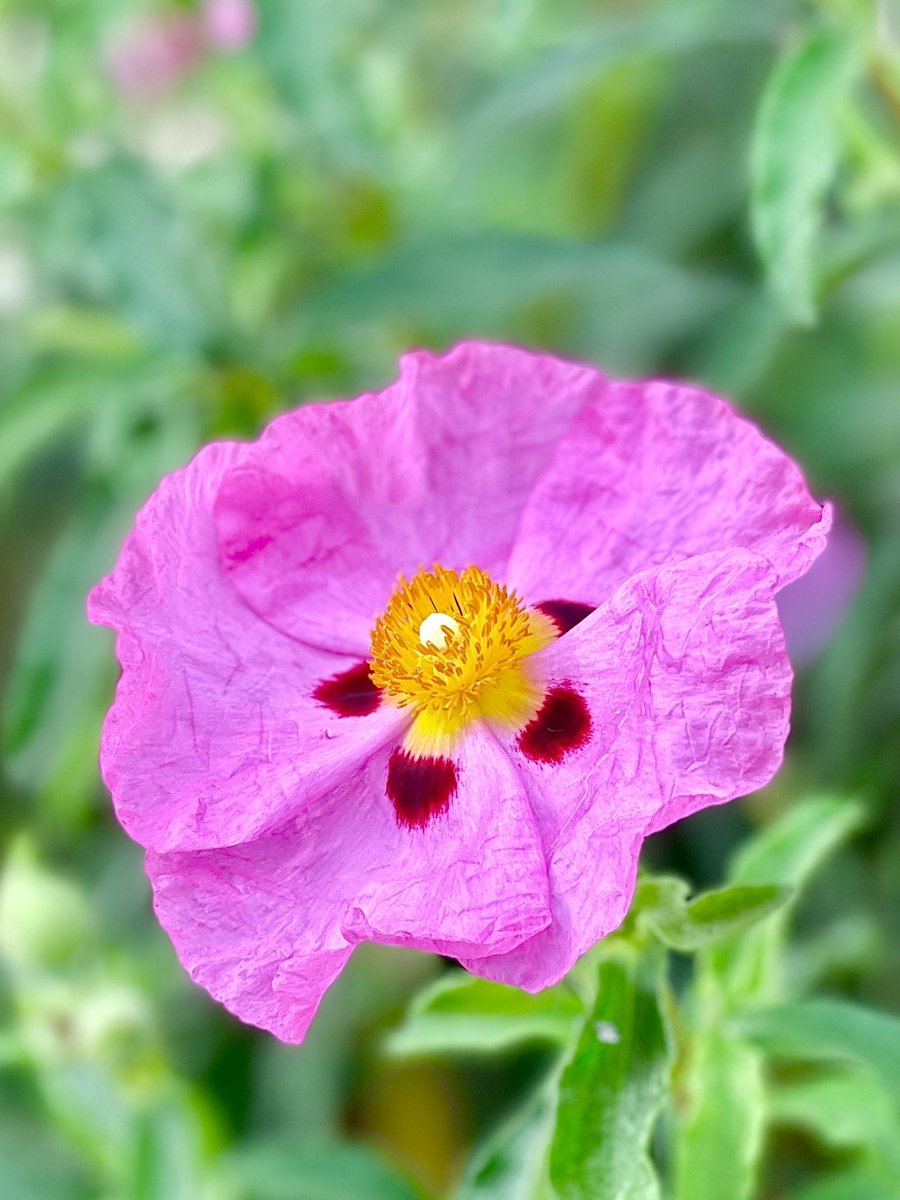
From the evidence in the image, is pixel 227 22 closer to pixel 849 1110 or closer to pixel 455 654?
pixel 455 654

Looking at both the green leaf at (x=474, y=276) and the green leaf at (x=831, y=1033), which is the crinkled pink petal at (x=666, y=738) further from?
the green leaf at (x=474, y=276)

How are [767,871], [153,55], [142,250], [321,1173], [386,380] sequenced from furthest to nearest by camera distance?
[153,55] → [386,380] → [142,250] → [321,1173] → [767,871]

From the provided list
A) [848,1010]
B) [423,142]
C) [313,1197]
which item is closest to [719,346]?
[423,142]

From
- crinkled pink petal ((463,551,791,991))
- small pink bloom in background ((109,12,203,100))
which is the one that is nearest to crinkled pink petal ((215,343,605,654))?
crinkled pink petal ((463,551,791,991))

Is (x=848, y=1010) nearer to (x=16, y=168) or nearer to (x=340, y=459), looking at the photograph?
(x=340, y=459)

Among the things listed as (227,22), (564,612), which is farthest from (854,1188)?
(227,22)

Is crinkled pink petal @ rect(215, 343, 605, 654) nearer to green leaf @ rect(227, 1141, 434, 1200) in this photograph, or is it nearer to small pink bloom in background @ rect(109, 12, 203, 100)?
green leaf @ rect(227, 1141, 434, 1200)

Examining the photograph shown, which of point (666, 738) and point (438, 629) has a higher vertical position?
point (438, 629)
